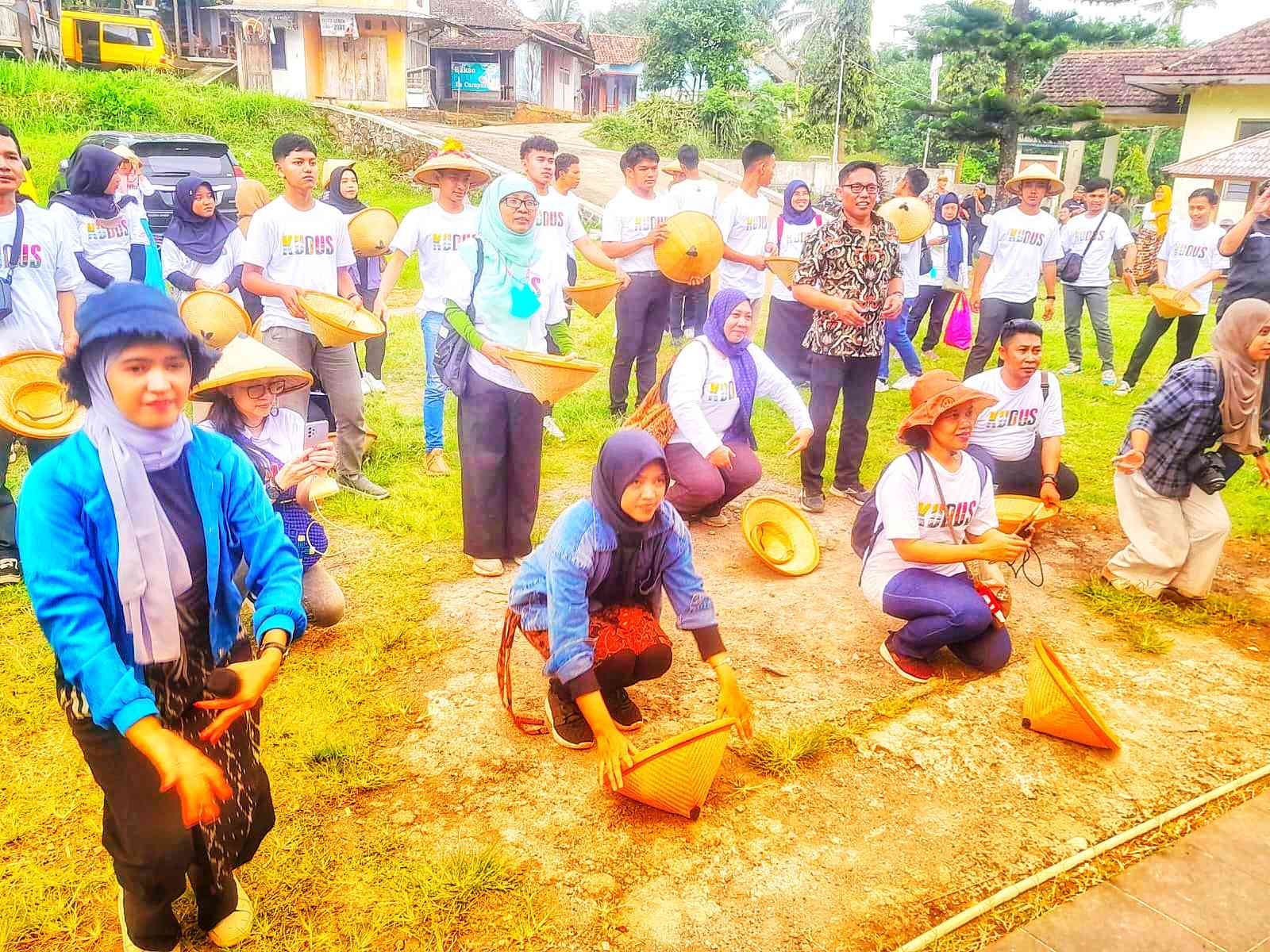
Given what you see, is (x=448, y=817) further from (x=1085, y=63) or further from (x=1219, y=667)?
(x=1085, y=63)

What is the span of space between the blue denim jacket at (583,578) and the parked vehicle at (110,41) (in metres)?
26.1

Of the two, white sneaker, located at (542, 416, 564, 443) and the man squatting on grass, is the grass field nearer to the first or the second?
white sneaker, located at (542, 416, 564, 443)

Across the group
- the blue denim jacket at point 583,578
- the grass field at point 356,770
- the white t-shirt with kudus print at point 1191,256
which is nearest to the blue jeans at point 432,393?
the grass field at point 356,770

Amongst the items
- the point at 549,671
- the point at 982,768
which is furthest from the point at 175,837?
A: the point at 982,768

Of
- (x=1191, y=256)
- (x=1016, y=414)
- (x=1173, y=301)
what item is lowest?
(x=1016, y=414)

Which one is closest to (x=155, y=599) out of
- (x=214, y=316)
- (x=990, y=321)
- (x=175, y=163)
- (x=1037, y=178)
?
(x=214, y=316)

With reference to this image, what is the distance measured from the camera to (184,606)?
2.04 meters

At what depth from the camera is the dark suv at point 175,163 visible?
11016mm

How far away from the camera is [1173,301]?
7.26m

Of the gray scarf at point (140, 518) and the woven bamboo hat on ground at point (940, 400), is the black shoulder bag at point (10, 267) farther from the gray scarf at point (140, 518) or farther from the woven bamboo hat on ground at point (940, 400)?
the woven bamboo hat on ground at point (940, 400)

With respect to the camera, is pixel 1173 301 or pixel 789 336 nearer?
pixel 789 336

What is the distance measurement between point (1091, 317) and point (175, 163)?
1084cm

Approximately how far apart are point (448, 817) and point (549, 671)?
22.1 inches

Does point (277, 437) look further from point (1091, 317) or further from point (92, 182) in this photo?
point (1091, 317)
